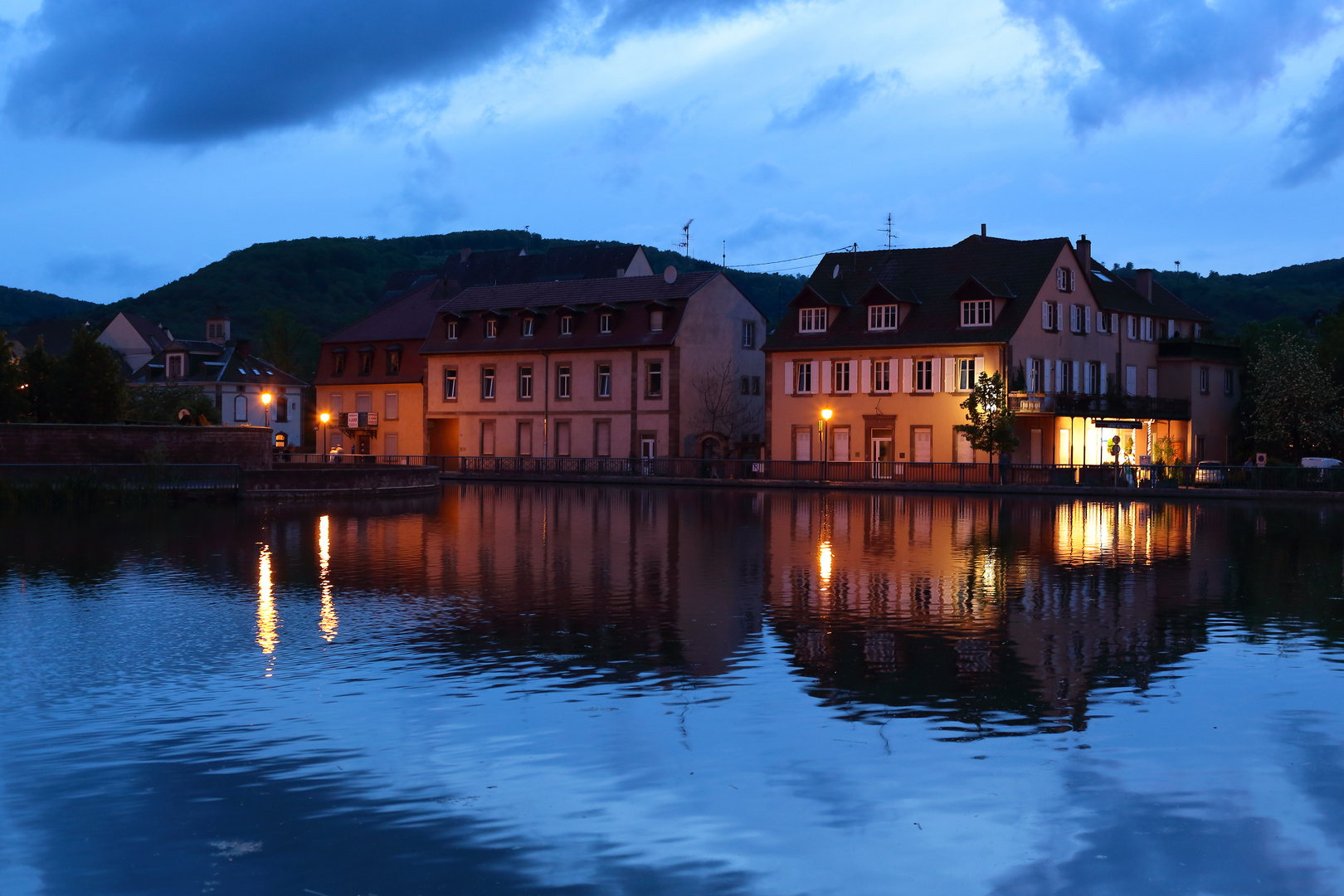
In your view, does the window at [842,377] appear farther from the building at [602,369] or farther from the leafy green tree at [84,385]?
the leafy green tree at [84,385]

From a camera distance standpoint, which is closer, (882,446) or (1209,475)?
(1209,475)

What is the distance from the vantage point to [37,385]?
48000mm

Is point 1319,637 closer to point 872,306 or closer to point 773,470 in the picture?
point 773,470

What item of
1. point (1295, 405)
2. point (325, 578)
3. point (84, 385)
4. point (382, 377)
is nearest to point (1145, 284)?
point (1295, 405)

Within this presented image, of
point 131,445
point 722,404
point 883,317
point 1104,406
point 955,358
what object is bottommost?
point 131,445

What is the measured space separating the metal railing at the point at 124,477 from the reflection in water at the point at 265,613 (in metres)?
20.8

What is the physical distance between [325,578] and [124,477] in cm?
2438

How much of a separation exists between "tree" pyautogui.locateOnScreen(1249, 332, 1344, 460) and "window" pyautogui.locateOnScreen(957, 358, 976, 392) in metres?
15.7

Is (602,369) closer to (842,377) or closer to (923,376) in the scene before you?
(842,377)

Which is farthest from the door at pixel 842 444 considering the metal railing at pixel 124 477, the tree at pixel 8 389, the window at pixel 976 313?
the tree at pixel 8 389

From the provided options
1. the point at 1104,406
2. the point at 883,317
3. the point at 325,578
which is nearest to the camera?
the point at 325,578

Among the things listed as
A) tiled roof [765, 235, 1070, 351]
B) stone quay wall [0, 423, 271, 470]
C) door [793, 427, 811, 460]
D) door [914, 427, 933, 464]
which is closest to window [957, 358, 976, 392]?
tiled roof [765, 235, 1070, 351]

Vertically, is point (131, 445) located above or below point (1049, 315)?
below

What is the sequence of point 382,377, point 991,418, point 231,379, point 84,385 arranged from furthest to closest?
point 231,379
point 382,377
point 991,418
point 84,385
